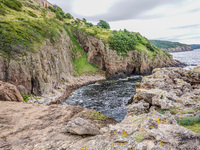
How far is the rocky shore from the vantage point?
5.34 meters

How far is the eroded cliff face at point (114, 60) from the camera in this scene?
51.9 metres

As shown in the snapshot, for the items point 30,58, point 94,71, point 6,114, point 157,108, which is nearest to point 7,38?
point 30,58

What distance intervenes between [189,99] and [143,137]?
8.77m

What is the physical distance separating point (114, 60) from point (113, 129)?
46.1 m

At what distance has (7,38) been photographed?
22516 mm

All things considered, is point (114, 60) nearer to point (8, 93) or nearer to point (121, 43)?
point (121, 43)

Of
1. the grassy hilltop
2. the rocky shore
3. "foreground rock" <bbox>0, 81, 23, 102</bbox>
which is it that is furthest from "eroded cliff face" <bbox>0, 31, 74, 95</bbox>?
the rocky shore

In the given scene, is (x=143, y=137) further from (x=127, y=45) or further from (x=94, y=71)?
(x=127, y=45)

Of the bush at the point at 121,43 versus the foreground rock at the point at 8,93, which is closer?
the foreground rock at the point at 8,93

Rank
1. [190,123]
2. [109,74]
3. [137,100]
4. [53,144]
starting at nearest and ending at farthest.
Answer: [53,144] < [190,123] < [137,100] < [109,74]

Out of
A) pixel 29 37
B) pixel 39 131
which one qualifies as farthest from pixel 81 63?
pixel 39 131

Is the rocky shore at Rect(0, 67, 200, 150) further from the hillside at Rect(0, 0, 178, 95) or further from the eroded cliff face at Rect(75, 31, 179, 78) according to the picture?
the eroded cliff face at Rect(75, 31, 179, 78)

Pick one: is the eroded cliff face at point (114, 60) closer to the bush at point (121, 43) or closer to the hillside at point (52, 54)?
the hillside at point (52, 54)

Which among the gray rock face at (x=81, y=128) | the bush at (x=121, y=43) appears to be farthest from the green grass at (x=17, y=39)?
the bush at (x=121, y=43)
